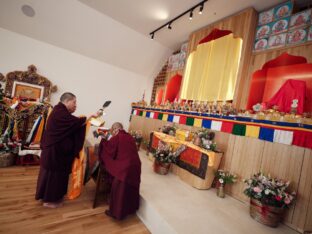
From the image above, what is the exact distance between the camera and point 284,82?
398 centimetres

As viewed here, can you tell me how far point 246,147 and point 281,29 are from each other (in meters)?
2.67

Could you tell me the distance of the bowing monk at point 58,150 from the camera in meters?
2.29

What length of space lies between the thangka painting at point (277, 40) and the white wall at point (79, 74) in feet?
15.8

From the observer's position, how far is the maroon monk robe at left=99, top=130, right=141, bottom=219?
2301 mm

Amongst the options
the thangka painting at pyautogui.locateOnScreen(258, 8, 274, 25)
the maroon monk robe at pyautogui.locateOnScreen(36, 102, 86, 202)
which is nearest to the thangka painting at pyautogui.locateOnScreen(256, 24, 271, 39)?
the thangka painting at pyautogui.locateOnScreen(258, 8, 274, 25)

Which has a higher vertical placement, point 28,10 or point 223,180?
point 28,10

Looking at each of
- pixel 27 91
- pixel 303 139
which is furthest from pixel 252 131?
pixel 27 91

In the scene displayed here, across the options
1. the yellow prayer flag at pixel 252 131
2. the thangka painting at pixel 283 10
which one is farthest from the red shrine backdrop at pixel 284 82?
the yellow prayer flag at pixel 252 131

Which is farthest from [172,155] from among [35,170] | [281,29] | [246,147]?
[281,29]

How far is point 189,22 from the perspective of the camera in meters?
5.00

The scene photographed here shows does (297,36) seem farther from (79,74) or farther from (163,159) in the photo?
(79,74)

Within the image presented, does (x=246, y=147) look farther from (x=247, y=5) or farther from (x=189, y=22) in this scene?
(x=189, y=22)

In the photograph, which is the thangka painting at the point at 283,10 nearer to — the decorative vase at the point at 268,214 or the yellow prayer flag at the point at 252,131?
the yellow prayer flag at the point at 252,131

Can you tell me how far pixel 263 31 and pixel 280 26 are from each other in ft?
1.15
